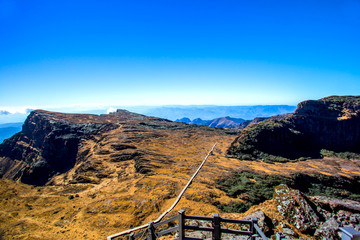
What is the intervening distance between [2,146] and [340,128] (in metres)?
131

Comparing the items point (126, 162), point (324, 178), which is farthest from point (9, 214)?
point (324, 178)

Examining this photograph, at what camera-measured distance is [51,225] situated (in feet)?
51.6

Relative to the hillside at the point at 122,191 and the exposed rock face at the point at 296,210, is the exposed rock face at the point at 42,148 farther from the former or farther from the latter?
the exposed rock face at the point at 296,210

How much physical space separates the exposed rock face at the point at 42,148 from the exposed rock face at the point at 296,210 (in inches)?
1766

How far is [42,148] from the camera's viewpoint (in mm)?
52656

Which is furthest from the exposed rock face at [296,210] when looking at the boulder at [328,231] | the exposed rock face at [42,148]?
the exposed rock face at [42,148]

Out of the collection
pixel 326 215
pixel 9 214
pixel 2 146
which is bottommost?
pixel 2 146

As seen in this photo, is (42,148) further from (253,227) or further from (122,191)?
(253,227)

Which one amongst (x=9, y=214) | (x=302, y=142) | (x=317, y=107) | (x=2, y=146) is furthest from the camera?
(x=317, y=107)

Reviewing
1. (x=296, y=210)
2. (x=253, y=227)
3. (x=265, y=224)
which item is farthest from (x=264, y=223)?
(x=253, y=227)

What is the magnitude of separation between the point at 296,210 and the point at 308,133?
6376 centimetres

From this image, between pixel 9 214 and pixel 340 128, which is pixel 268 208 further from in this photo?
pixel 340 128

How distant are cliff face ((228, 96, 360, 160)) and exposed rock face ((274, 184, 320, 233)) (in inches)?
1040

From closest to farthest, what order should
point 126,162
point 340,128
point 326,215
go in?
point 326,215, point 126,162, point 340,128
